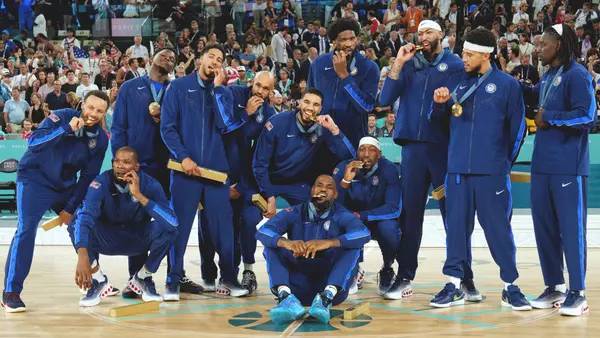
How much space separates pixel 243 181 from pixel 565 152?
112 inches

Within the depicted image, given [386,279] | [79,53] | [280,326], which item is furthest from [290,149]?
[79,53]

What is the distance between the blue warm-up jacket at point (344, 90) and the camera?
8.05 m

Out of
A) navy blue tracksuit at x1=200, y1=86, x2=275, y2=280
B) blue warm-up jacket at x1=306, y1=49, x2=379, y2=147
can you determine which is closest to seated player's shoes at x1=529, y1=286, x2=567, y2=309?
blue warm-up jacket at x1=306, y1=49, x2=379, y2=147

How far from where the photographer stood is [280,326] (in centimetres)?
645

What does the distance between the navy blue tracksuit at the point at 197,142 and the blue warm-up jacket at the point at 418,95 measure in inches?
53.1

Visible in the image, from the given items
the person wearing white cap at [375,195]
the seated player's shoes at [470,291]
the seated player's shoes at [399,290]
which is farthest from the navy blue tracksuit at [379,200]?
the seated player's shoes at [470,291]

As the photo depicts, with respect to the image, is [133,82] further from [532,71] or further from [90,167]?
[532,71]

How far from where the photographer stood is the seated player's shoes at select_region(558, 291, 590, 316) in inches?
265

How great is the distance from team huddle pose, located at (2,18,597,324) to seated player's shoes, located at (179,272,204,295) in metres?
0.02

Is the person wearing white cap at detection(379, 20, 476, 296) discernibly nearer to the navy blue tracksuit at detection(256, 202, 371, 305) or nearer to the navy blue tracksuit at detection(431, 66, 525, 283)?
the navy blue tracksuit at detection(431, 66, 525, 283)

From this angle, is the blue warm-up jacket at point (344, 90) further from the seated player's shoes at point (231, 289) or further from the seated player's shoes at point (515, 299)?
the seated player's shoes at point (515, 299)

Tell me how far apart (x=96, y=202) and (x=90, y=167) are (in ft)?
1.22

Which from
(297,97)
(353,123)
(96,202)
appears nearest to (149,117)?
(96,202)

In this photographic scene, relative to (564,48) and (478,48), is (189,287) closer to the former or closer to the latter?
(478,48)
